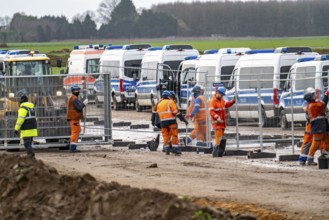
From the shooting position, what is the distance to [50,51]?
315 ft

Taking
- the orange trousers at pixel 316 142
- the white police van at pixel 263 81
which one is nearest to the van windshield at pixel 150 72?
the white police van at pixel 263 81

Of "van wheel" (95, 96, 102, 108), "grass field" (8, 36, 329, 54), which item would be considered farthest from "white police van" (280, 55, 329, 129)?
"grass field" (8, 36, 329, 54)

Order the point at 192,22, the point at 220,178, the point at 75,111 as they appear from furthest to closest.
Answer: the point at 192,22 < the point at 75,111 < the point at 220,178

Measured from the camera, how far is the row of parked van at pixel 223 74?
2875 centimetres

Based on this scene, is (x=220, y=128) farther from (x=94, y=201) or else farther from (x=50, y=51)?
(x=50, y=51)

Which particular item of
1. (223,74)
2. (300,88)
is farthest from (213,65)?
(300,88)

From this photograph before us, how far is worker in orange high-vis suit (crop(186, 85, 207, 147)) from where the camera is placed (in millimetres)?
27547

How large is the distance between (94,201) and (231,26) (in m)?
75.7

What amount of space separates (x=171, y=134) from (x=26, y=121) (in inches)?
137

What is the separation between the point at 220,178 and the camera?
853 inches

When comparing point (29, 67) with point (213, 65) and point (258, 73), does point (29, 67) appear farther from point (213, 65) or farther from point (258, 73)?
point (258, 73)

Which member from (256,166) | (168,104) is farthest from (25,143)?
(256,166)

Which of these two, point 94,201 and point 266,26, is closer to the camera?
point 94,201

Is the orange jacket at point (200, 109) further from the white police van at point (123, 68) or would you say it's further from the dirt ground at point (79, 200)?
the white police van at point (123, 68)
